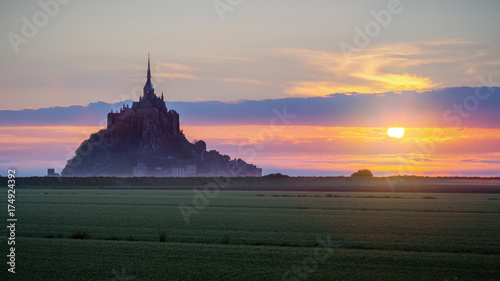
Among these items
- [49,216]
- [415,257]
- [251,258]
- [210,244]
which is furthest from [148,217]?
[415,257]

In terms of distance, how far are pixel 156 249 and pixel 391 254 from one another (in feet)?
35.3

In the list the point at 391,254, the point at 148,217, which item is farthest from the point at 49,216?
the point at 391,254

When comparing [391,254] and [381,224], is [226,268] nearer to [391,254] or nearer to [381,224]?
[391,254]

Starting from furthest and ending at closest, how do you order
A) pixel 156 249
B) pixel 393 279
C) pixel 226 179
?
1. pixel 226 179
2. pixel 156 249
3. pixel 393 279

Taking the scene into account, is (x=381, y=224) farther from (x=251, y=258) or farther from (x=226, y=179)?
(x=226, y=179)

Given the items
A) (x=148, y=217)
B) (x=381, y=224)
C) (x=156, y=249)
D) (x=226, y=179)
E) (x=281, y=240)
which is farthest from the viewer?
(x=226, y=179)

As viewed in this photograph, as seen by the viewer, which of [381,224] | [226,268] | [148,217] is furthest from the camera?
[148,217]

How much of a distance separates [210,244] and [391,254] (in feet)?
28.7

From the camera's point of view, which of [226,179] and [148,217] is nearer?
[148,217]

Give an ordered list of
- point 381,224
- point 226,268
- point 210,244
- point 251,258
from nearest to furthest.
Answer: point 226,268 < point 251,258 < point 210,244 < point 381,224

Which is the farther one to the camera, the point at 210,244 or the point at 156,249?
the point at 210,244

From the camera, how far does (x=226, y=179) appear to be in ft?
634

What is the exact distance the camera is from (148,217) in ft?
138

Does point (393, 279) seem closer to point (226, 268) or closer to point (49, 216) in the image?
point (226, 268)
